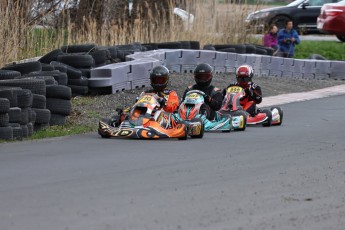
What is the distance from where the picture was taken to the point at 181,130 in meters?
12.9

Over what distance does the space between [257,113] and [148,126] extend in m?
2.80

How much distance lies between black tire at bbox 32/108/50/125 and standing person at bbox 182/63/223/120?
1.90 meters

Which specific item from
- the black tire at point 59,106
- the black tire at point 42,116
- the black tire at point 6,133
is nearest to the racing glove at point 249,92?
the black tire at point 59,106

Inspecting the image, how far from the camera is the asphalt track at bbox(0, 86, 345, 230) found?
7.45m

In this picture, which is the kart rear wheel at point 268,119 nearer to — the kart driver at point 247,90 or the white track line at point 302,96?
the kart driver at point 247,90

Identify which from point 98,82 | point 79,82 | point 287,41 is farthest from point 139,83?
point 287,41

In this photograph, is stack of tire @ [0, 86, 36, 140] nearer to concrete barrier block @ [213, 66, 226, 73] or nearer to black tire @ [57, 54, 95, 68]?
black tire @ [57, 54, 95, 68]

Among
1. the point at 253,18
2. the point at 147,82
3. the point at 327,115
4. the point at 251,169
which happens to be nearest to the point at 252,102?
the point at 327,115

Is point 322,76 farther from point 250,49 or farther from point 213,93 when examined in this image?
point 213,93

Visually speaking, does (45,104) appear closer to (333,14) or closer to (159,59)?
(159,59)

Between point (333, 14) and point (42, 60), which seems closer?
point (42, 60)

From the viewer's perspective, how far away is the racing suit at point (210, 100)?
1414 cm

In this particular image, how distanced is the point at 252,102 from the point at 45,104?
3412mm

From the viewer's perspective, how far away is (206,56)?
20672 mm
